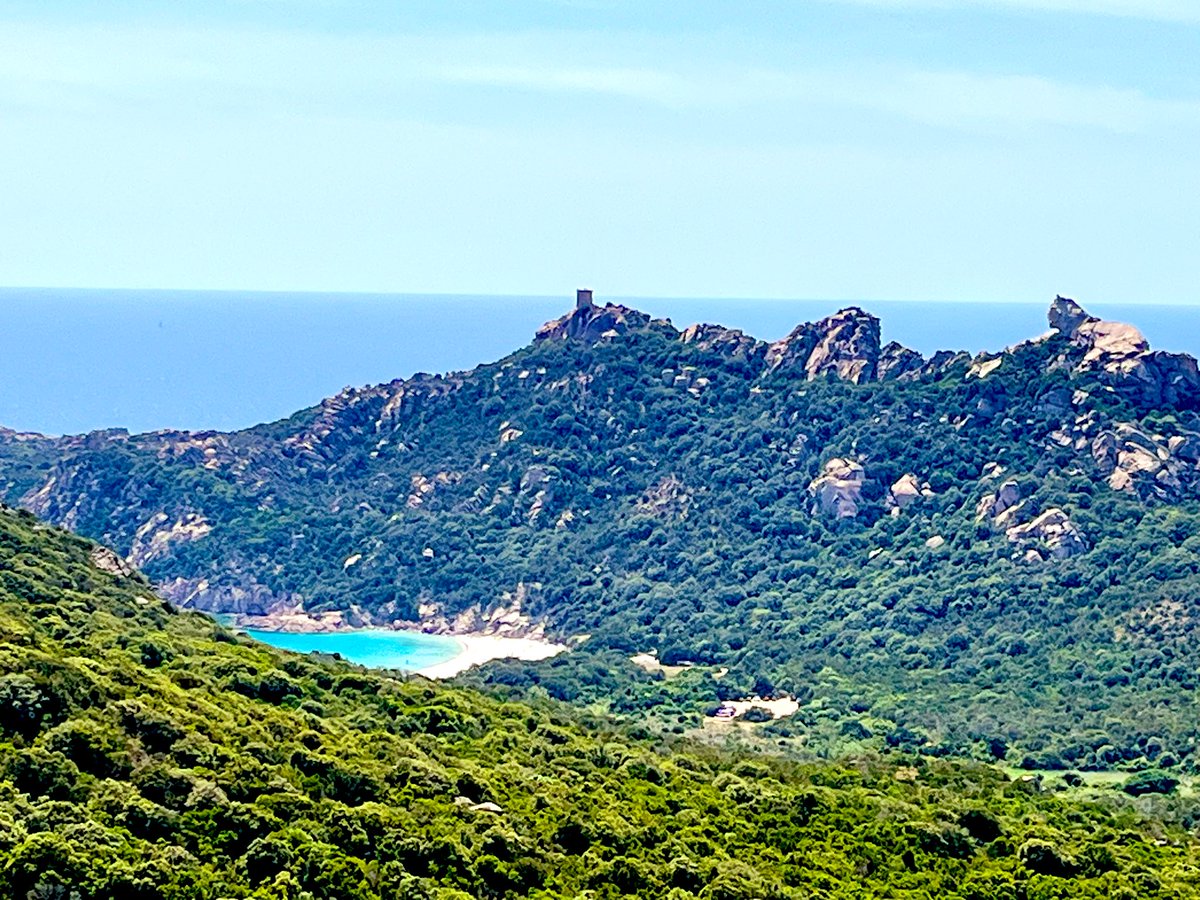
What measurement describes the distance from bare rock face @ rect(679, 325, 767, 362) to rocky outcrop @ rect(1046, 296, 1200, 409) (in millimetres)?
24743

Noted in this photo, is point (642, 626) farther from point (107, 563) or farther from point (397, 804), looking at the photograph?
point (397, 804)

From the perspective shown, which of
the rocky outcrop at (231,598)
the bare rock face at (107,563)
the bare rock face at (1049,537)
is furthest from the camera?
the rocky outcrop at (231,598)

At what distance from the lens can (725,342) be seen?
5610 inches

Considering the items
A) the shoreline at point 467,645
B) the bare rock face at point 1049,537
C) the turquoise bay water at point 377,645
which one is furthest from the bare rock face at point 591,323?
the bare rock face at point 1049,537

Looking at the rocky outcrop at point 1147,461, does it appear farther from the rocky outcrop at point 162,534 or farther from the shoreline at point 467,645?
the rocky outcrop at point 162,534

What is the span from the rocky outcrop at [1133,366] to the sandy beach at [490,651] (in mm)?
39181

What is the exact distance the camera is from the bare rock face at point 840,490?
401ft

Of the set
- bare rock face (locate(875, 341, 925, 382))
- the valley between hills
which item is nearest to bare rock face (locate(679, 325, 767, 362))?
the valley between hills

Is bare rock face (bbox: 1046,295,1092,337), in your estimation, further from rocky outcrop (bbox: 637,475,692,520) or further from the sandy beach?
the sandy beach

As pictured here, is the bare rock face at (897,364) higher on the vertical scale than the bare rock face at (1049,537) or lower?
higher

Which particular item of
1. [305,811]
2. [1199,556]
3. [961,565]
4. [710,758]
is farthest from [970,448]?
[305,811]

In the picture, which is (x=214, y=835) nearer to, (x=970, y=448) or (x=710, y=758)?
(x=710, y=758)

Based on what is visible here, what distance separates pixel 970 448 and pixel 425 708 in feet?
244

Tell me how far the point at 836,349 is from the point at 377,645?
140 ft
